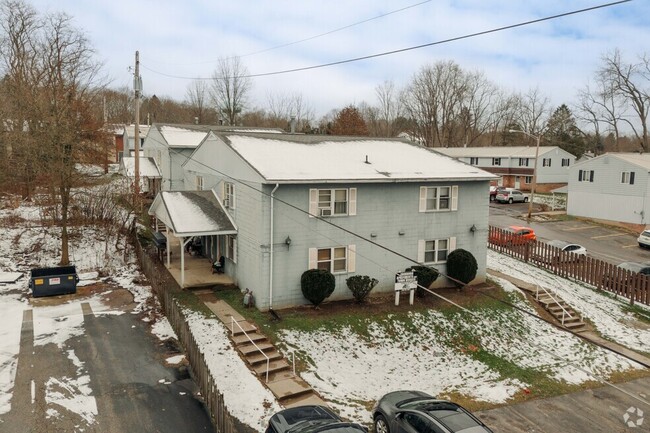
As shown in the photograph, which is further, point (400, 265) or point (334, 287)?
point (400, 265)

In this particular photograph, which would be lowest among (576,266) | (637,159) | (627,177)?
(576,266)

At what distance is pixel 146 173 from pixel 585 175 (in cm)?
4161

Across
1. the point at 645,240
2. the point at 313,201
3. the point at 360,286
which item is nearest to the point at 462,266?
the point at 360,286

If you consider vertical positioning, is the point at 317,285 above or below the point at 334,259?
below

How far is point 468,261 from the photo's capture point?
22062 mm

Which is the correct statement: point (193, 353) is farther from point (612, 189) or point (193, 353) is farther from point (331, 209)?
point (612, 189)

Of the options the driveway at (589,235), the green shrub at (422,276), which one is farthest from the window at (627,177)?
the green shrub at (422,276)

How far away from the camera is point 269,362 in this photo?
49.9 feet

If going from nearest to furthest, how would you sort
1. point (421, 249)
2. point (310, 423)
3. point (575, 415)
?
point (310, 423) < point (575, 415) < point (421, 249)

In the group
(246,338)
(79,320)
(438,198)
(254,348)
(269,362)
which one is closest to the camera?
(269,362)

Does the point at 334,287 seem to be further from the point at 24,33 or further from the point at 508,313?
the point at 24,33

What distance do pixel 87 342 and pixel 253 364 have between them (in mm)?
6132

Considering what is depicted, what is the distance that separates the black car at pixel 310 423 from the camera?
31.5 ft

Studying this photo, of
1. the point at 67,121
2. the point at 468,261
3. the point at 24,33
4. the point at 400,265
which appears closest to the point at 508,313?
the point at 468,261
